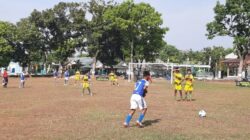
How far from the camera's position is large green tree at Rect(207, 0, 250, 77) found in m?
65.4

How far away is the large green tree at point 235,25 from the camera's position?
65.4m

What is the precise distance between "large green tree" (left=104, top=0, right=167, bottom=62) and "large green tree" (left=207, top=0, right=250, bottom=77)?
12585 mm

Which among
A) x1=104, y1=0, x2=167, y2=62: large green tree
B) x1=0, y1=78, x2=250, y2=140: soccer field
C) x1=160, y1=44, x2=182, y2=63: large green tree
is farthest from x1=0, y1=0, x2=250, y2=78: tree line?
x1=0, y1=78, x2=250, y2=140: soccer field

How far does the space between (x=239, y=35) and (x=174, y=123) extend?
2122 inches

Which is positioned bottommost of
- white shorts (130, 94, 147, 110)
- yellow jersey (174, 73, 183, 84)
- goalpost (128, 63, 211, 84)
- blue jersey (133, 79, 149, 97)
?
white shorts (130, 94, 147, 110)

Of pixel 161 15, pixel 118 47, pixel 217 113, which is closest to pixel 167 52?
pixel 118 47

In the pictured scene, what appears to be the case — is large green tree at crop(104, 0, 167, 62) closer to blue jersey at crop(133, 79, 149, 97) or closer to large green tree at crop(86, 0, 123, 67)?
large green tree at crop(86, 0, 123, 67)

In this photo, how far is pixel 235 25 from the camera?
67562 millimetres

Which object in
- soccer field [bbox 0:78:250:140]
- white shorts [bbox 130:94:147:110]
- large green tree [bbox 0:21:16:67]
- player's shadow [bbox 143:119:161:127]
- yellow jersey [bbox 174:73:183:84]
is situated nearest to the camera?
soccer field [bbox 0:78:250:140]

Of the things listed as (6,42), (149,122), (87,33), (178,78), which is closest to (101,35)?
(87,33)

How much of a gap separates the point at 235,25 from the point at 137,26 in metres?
17.3

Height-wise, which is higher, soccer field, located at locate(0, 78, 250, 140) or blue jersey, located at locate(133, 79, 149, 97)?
blue jersey, located at locate(133, 79, 149, 97)

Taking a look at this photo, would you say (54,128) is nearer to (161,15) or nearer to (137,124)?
(137,124)

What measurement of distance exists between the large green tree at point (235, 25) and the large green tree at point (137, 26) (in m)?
12.6
